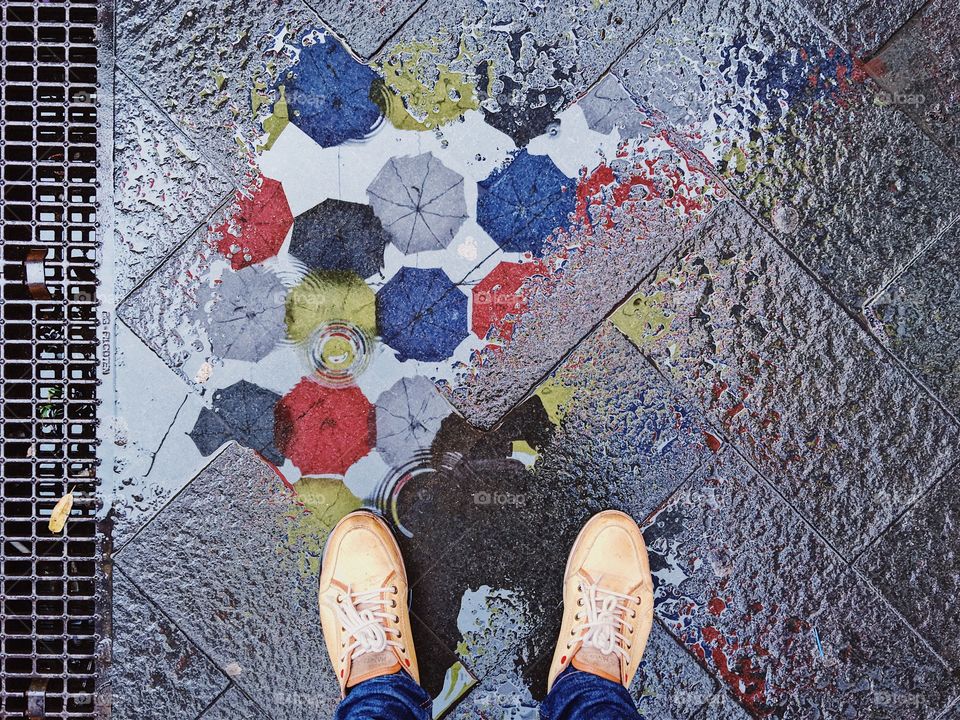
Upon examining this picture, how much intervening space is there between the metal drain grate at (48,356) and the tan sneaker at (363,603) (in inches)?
34.2

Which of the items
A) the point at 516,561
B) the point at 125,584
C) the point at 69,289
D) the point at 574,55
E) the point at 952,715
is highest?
the point at 574,55

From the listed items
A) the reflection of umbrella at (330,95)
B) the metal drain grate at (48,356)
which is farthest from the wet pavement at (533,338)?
the metal drain grate at (48,356)

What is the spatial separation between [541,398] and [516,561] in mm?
593

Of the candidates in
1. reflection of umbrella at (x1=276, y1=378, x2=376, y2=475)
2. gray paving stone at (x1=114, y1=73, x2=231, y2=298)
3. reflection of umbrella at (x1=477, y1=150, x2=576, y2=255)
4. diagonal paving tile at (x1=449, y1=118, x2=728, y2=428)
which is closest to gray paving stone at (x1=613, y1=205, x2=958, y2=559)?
diagonal paving tile at (x1=449, y1=118, x2=728, y2=428)

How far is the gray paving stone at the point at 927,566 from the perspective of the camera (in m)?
2.33

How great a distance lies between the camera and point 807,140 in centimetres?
233

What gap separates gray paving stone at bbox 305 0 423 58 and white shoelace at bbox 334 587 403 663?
1914mm

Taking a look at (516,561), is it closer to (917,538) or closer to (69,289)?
(917,538)

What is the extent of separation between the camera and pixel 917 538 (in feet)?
7.65

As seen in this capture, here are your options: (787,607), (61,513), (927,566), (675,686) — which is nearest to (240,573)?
(61,513)

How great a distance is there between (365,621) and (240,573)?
19.3 inches

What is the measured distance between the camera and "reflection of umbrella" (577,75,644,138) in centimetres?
230

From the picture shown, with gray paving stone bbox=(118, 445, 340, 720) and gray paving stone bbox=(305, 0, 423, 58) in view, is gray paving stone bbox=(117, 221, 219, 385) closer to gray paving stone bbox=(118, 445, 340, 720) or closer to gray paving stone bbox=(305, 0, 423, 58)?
gray paving stone bbox=(118, 445, 340, 720)

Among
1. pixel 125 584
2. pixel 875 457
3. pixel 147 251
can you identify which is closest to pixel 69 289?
pixel 147 251
